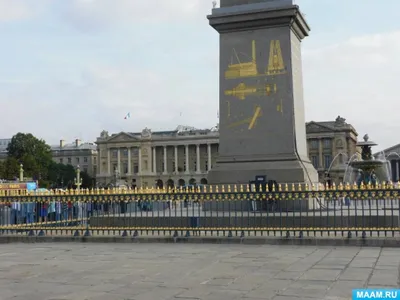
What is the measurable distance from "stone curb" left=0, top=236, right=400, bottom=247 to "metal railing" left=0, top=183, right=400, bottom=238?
11.6 inches

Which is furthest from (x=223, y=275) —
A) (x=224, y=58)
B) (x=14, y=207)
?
(x=224, y=58)

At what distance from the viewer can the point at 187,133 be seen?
142 m

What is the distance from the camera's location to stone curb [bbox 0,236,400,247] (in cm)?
1216

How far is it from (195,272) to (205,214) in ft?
22.2

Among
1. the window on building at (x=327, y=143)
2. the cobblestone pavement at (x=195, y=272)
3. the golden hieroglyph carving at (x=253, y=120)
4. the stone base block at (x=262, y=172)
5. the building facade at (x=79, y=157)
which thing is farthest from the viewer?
the building facade at (x=79, y=157)

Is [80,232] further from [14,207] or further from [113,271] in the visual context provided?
[113,271]

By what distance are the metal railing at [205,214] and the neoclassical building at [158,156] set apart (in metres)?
121

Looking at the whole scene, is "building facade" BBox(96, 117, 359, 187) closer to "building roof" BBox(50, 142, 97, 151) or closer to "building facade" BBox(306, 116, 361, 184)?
"building facade" BBox(306, 116, 361, 184)

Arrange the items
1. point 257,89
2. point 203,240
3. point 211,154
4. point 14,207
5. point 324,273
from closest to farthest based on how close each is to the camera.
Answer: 1. point 324,273
2. point 203,240
3. point 14,207
4. point 257,89
5. point 211,154

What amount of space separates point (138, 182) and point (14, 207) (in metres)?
130

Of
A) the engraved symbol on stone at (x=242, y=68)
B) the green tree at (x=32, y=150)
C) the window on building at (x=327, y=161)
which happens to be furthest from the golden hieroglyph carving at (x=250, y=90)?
the window on building at (x=327, y=161)

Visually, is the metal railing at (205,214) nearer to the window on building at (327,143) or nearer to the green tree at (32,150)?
the green tree at (32,150)

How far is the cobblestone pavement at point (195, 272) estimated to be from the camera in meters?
7.57

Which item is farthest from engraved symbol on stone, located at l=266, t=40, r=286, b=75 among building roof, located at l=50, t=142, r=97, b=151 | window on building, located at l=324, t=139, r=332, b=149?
building roof, located at l=50, t=142, r=97, b=151
